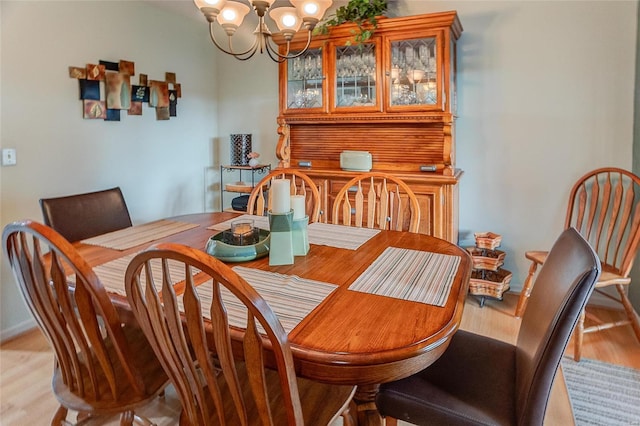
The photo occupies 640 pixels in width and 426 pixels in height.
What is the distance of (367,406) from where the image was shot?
112 centimetres

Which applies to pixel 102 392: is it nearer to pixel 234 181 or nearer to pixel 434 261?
pixel 434 261

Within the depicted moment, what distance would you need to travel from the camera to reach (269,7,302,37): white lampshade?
1.79 metres

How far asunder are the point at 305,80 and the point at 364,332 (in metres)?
2.48

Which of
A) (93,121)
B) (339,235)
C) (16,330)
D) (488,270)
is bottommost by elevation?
(16,330)

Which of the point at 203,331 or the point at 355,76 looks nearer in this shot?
the point at 203,331

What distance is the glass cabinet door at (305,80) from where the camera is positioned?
3012 millimetres

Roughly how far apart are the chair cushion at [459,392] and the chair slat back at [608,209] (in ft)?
4.54

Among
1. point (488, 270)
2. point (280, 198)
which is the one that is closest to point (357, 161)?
point (488, 270)

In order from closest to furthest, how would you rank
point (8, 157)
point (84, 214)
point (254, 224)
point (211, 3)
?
point (211, 3) < point (254, 224) < point (84, 214) < point (8, 157)

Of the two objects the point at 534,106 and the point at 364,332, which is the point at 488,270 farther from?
the point at 364,332

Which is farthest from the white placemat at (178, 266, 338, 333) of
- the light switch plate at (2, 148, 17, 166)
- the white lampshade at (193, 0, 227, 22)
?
the light switch plate at (2, 148, 17, 166)

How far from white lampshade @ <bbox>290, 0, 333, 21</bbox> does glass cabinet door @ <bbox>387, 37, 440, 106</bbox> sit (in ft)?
3.77

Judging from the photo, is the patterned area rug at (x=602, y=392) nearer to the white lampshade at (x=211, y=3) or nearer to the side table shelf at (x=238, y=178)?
the white lampshade at (x=211, y=3)

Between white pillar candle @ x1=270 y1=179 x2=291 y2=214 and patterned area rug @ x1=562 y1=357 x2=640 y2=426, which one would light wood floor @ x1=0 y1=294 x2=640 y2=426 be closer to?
patterned area rug @ x1=562 y1=357 x2=640 y2=426
